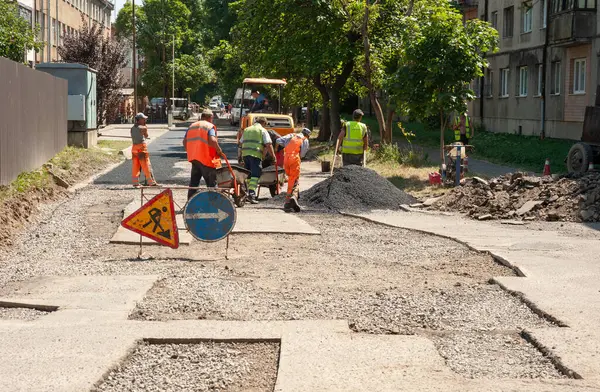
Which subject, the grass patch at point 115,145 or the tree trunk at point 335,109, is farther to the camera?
the tree trunk at point 335,109

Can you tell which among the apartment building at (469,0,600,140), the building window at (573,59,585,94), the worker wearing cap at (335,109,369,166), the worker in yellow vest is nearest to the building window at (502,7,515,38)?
the apartment building at (469,0,600,140)

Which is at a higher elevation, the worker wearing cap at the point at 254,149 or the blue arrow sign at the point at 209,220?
the worker wearing cap at the point at 254,149

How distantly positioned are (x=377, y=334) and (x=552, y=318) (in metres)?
1.64

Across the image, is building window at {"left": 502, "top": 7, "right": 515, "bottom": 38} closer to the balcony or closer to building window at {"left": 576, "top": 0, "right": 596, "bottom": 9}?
the balcony

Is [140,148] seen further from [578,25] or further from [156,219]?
[578,25]

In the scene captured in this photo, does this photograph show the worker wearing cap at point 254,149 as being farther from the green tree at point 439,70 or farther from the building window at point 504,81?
the building window at point 504,81

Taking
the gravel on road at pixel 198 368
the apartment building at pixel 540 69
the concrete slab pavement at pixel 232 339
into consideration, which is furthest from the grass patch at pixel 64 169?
the apartment building at pixel 540 69

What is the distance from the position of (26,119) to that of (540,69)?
2672 centimetres

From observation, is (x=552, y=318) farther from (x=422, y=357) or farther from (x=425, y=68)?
(x=425, y=68)

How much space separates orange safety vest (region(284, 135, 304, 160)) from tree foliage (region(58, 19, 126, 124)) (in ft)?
94.1

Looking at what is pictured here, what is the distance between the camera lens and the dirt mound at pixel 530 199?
53.7 feet

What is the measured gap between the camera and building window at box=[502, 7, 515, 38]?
4500cm

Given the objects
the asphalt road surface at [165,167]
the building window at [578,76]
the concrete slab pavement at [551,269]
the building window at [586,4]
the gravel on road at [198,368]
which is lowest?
the gravel on road at [198,368]

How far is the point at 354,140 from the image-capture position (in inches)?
773
